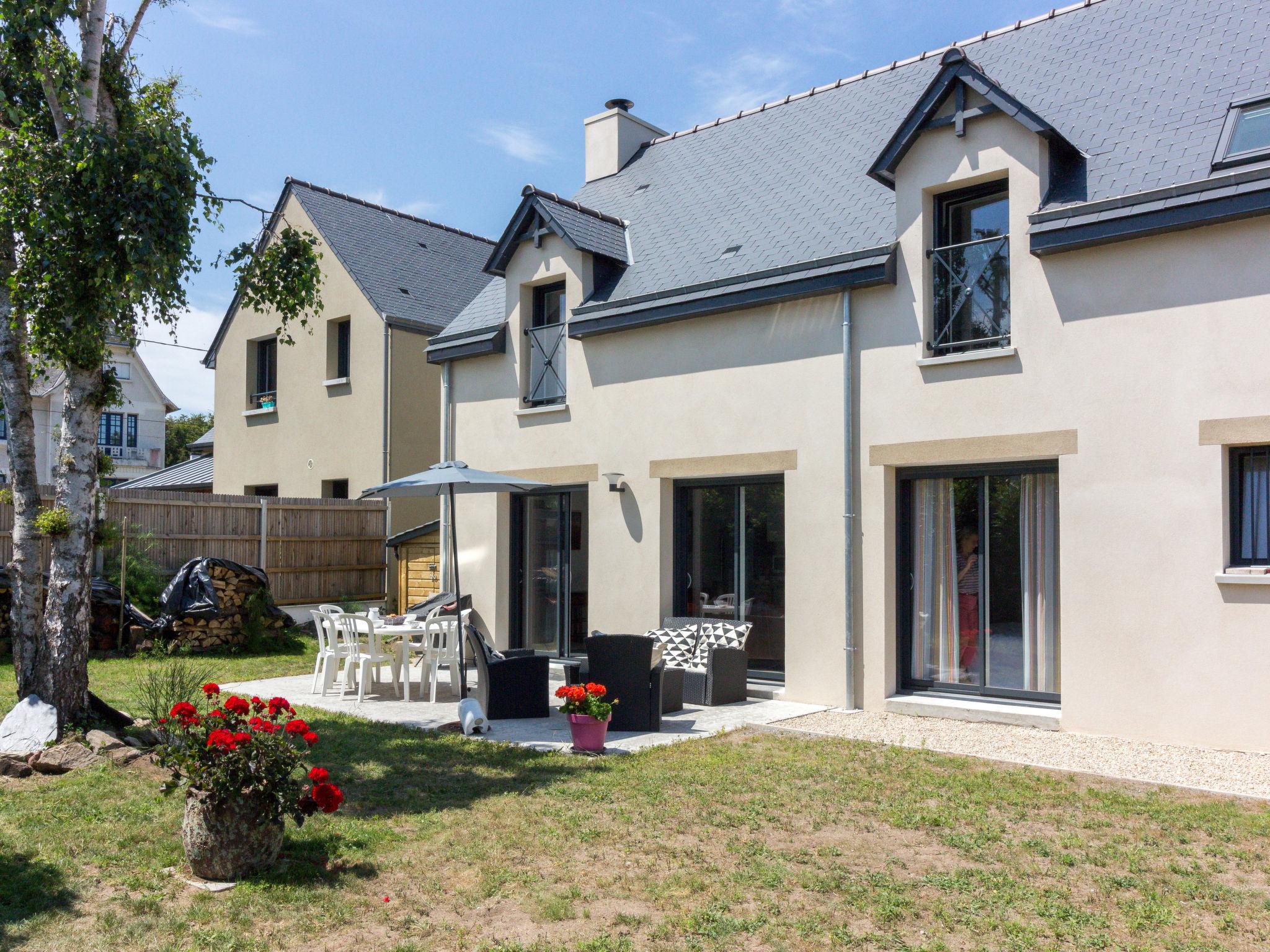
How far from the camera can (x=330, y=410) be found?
65.5 ft

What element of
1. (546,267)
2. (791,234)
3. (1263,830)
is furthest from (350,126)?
(1263,830)

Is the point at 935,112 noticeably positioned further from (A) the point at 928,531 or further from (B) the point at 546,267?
(B) the point at 546,267

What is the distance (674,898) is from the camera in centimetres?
498

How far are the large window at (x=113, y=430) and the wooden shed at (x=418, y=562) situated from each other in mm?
38181

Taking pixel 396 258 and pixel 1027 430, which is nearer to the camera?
pixel 1027 430

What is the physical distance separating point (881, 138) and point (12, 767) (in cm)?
1105

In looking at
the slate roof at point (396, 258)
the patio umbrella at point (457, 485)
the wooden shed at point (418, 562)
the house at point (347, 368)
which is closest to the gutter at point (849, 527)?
the patio umbrella at point (457, 485)

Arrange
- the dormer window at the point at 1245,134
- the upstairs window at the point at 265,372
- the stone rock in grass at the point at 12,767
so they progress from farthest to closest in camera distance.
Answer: the upstairs window at the point at 265,372, the dormer window at the point at 1245,134, the stone rock in grass at the point at 12,767

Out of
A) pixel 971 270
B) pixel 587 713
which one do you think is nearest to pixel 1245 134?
pixel 971 270

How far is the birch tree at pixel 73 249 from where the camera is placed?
25.1 ft

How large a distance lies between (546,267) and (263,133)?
436 cm

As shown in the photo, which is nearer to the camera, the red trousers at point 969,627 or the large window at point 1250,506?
the large window at point 1250,506

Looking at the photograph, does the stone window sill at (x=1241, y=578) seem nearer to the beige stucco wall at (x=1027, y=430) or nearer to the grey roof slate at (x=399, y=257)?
the beige stucco wall at (x=1027, y=430)

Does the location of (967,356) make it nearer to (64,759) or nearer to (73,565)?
(73,565)
